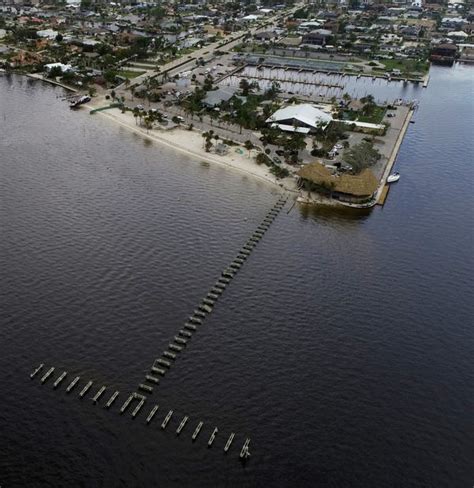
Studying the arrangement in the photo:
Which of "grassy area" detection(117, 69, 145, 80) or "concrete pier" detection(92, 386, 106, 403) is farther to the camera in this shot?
"grassy area" detection(117, 69, 145, 80)

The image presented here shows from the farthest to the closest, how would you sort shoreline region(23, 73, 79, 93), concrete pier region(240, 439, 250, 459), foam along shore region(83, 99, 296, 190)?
shoreline region(23, 73, 79, 93) < foam along shore region(83, 99, 296, 190) < concrete pier region(240, 439, 250, 459)

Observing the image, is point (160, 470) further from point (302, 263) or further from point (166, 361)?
point (302, 263)

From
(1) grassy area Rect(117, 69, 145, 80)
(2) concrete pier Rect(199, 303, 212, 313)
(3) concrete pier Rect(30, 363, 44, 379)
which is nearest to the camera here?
(3) concrete pier Rect(30, 363, 44, 379)

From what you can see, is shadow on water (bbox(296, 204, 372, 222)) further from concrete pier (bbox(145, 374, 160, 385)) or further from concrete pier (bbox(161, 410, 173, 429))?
concrete pier (bbox(161, 410, 173, 429))

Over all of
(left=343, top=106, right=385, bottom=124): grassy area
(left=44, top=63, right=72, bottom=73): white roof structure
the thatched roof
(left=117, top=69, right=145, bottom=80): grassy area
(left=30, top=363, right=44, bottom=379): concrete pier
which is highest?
(left=343, top=106, right=385, bottom=124): grassy area

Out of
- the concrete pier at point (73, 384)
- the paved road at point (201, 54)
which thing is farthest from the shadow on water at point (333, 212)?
the paved road at point (201, 54)

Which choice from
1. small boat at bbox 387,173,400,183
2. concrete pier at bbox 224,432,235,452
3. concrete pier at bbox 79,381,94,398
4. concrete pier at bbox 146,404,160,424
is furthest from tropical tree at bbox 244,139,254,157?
concrete pier at bbox 224,432,235,452
